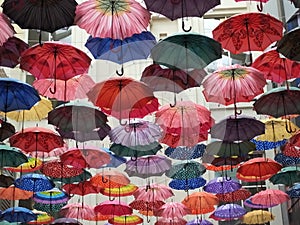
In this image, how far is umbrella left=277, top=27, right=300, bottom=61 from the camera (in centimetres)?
473

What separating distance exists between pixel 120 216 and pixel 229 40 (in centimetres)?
378

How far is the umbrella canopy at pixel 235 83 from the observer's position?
18.9 ft

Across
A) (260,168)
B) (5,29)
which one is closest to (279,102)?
(260,168)

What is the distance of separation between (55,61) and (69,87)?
26.3 inches

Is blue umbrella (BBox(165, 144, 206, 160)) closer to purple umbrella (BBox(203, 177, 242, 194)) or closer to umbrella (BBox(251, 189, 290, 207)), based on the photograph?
purple umbrella (BBox(203, 177, 242, 194))

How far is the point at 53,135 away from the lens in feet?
20.9

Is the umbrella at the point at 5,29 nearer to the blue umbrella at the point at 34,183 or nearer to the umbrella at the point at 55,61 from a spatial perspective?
the umbrella at the point at 55,61

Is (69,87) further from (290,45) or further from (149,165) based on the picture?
(290,45)

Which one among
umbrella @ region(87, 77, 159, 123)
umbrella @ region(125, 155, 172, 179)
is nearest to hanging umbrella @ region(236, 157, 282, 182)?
umbrella @ region(125, 155, 172, 179)

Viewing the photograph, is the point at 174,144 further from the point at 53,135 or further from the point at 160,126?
the point at 53,135

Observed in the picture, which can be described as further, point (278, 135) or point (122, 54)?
point (278, 135)

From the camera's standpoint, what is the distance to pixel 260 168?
700 cm

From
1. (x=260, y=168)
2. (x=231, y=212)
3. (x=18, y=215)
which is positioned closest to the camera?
(x=260, y=168)

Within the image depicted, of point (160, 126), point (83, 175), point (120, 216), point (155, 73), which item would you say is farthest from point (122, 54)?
point (120, 216)
